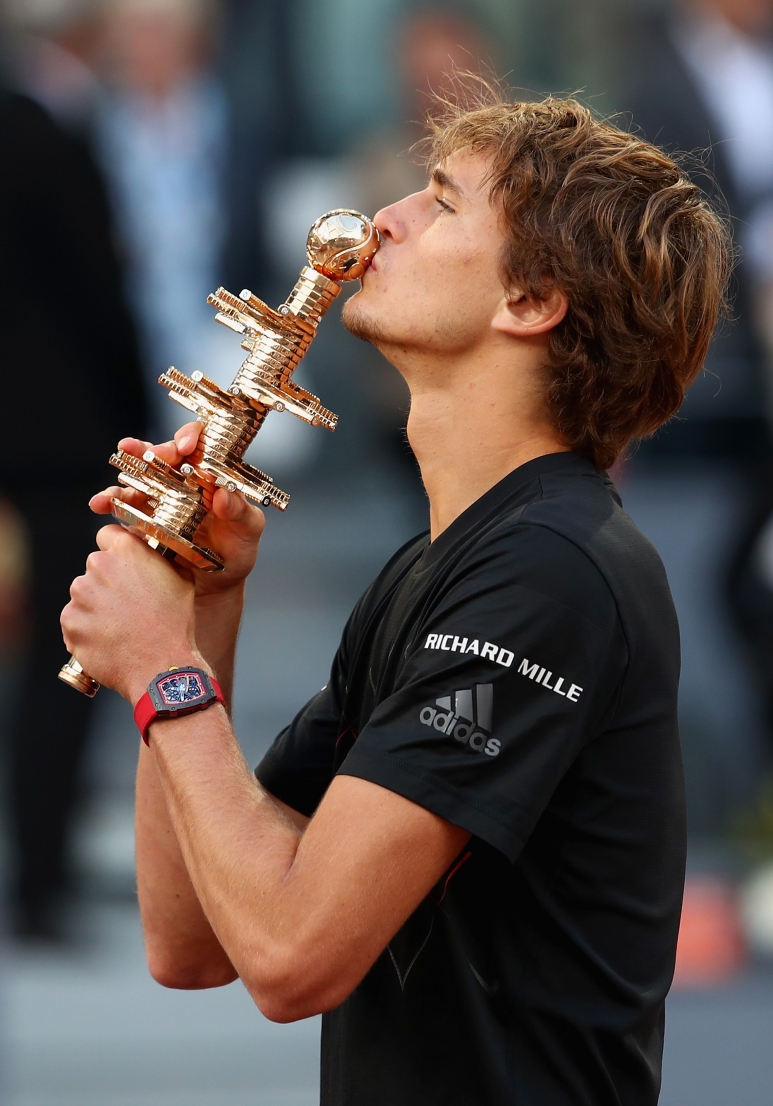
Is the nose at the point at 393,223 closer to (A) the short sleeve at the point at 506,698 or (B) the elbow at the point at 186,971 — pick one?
(A) the short sleeve at the point at 506,698

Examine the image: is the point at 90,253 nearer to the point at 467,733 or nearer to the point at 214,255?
the point at 214,255

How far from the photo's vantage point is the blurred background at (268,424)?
4.83m

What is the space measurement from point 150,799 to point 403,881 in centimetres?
73

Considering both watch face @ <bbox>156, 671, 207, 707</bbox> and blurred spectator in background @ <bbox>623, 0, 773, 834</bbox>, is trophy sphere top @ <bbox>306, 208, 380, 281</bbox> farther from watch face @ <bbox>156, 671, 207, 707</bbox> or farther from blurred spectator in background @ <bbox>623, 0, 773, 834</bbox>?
blurred spectator in background @ <bbox>623, 0, 773, 834</bbox>

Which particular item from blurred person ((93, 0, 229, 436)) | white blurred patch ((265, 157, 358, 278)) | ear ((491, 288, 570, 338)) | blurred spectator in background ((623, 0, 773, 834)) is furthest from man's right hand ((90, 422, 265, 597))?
white blurred patch ((265, 157, 358, 278))

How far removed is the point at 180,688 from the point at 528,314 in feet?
2.40

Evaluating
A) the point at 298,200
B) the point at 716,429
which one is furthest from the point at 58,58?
the point at 716,429

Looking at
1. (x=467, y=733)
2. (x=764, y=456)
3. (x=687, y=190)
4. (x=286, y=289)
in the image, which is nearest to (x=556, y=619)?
(x=467, y=733)

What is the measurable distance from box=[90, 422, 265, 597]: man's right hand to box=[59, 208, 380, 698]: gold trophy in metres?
0.02

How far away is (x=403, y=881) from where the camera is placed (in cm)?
176

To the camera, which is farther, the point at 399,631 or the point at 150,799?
the point at 150,799

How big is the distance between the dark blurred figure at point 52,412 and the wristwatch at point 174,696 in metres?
3.06

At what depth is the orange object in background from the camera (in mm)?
5098

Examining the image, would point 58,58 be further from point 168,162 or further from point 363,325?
point 363,325
